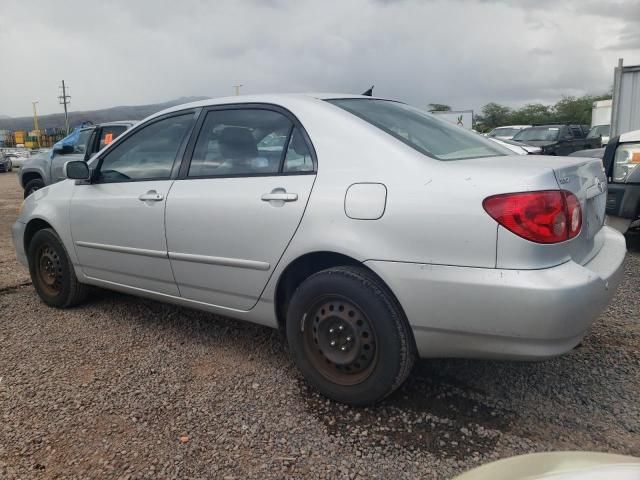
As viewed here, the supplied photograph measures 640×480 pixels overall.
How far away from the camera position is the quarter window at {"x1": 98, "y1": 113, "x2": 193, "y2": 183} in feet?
11.5

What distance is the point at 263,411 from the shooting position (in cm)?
275

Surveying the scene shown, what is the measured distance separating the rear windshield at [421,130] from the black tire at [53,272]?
250 cm

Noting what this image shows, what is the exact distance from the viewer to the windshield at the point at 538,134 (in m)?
16.2

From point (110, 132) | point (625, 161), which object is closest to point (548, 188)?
point (625, 161)

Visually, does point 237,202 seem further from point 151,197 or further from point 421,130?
point 421,130

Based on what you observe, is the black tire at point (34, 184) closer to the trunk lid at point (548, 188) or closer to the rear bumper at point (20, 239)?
the rear bumper at point (20, 239)

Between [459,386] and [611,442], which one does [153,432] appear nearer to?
[459,386]

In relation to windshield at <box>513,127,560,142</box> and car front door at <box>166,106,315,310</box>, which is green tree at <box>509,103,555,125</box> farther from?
car front door at <box>166,106,315,310</box>

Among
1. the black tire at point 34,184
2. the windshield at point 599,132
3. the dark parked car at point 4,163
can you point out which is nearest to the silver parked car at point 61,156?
the black tire at point 34,184

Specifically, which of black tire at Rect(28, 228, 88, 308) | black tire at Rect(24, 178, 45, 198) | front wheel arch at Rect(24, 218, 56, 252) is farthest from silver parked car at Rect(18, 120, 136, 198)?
black tire at Rect(28, 228, 88, 308)

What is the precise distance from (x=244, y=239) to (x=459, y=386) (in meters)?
1.37

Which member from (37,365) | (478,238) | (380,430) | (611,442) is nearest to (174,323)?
(37,365)

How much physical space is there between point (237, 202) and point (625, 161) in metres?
4.23

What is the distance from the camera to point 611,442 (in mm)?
2391
